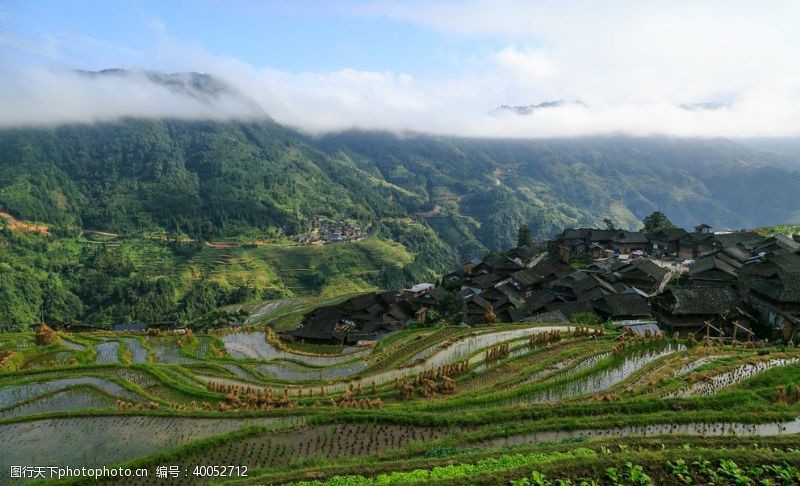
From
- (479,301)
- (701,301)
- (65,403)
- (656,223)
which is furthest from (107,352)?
(656,223)

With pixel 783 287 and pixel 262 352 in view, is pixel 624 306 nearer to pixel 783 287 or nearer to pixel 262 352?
pixel 783 287

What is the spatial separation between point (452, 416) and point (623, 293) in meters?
45.0

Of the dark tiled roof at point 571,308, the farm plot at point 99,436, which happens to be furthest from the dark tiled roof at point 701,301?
the farm plot at point 99,436

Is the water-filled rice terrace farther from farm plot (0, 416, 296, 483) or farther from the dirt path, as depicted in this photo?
the dirt path

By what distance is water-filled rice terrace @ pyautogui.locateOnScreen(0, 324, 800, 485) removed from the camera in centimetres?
1500

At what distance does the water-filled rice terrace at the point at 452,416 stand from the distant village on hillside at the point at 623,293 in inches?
362

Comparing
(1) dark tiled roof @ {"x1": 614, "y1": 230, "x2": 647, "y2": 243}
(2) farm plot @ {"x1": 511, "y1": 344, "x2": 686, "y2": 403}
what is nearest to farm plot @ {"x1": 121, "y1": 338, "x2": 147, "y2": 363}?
(2) farm plot @ {"x1": 511, "y1": 344, "x2": 686, "y2": 403}

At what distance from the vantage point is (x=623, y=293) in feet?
190

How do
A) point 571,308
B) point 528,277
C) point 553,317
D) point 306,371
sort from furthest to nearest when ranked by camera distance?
1. point 528,277
2. point 571,308
3. point 553,317
4. point 306,371

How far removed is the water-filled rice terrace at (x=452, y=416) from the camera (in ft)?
49.2

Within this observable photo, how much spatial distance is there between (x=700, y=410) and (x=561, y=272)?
59142 mm

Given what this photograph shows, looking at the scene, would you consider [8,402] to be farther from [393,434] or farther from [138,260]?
[138,260]

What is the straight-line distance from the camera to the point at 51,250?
168 m

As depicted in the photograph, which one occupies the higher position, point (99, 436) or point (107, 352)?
point (99, 436)
